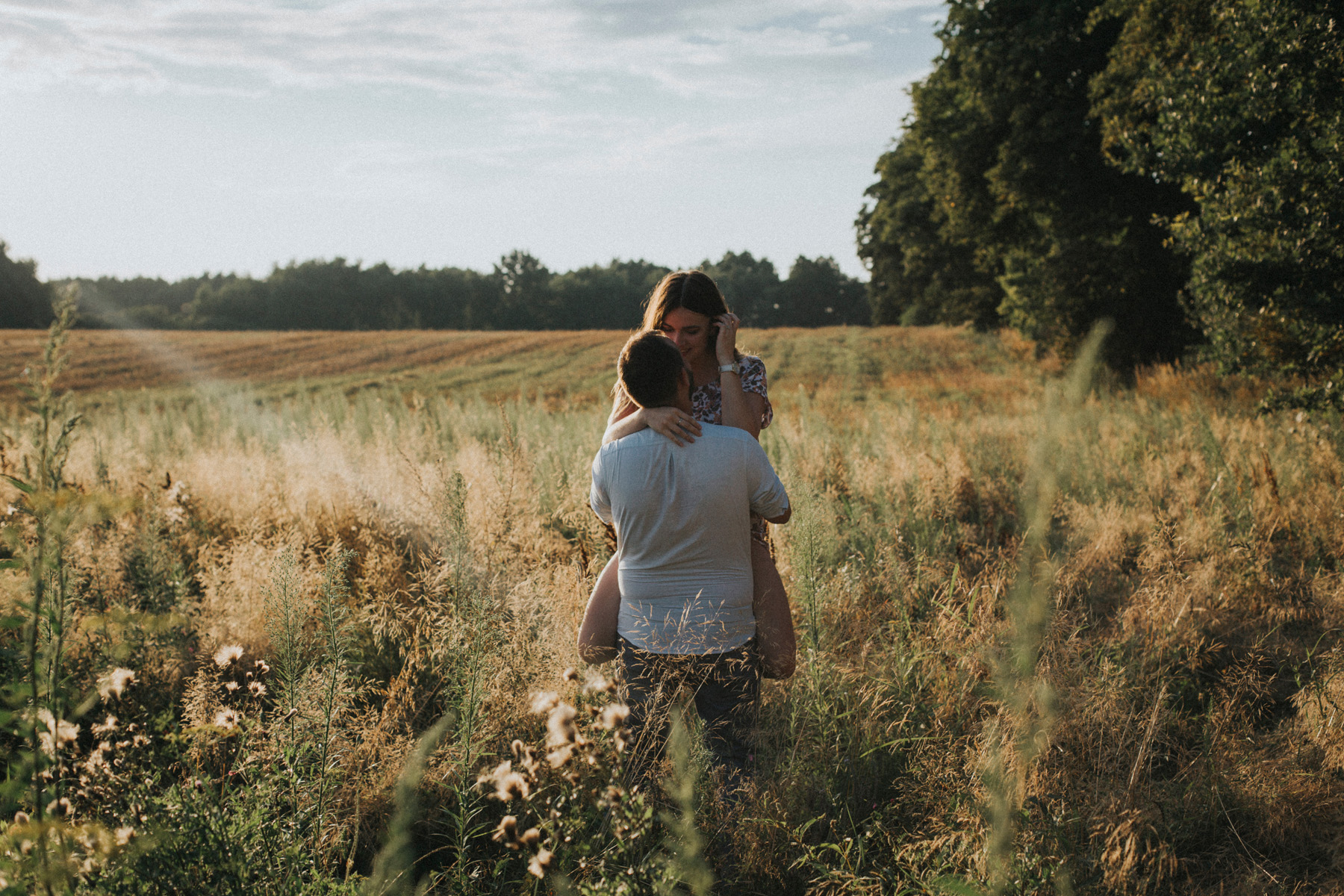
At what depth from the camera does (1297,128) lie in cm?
659

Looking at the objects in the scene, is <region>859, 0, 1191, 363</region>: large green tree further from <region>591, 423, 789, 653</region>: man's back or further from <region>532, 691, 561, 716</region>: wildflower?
<region>532, 691, 561, 716</region>: wildflower

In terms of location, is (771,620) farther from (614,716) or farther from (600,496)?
(614,716)

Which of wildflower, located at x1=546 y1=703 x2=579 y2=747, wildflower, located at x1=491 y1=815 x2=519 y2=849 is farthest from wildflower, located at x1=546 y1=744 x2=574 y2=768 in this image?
wildflower, located at x1=491 y1=815 x2=519 y2=849

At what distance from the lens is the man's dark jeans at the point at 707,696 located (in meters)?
2.27

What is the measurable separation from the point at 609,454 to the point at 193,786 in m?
1.61

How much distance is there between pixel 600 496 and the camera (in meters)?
2.53

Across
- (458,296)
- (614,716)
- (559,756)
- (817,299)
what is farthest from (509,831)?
(817,299)

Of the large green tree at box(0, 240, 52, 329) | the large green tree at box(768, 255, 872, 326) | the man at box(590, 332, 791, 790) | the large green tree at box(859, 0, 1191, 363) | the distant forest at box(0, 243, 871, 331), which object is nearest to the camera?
the man at box(590, 332, 791, 790)

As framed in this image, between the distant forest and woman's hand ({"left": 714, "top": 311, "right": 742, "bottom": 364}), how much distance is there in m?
54.2

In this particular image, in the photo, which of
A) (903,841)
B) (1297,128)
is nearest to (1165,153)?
(1297,128)

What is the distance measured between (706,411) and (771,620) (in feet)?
3.09

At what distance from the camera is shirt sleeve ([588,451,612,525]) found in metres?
2.47

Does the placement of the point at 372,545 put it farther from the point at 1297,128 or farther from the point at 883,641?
the point at 1297,128

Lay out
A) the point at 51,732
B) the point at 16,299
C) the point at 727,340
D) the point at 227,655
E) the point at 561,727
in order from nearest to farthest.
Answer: the point at 561,727, the point at 51,732, the point at 227,655, the point at 727,340, the point at 16,299
